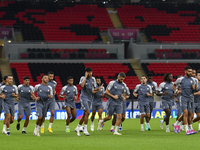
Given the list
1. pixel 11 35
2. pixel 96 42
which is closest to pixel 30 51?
pixel 11 35

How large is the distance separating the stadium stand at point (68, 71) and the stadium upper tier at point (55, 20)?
484cm

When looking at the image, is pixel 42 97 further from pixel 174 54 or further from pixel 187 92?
pixel 174 54

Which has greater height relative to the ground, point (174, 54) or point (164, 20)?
point (164, 20)

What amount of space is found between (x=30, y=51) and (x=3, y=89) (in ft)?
79.7

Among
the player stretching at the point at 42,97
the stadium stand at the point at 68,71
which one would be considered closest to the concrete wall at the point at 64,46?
the stadium stand at the point at 68,71

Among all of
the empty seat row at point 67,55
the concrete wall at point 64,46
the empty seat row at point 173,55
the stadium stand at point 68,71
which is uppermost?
the concrete wall at point 64,46

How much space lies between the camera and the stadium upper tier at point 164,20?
151 feet

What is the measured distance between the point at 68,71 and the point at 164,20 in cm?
1711

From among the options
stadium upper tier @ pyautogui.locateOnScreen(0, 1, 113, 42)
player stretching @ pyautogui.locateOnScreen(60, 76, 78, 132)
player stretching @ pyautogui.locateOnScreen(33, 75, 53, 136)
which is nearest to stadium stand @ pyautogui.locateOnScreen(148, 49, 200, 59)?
stadium upper tier @ pyautogui.locateOnScreen(0, 1, 113, 42)

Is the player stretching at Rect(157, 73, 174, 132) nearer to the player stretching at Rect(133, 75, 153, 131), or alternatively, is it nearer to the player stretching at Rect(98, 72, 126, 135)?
the player stretching at Rect(133, 75, 153, 131)

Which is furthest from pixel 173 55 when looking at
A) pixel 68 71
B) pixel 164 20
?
pixel 68 71

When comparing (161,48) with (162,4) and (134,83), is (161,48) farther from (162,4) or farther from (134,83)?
(162,4)

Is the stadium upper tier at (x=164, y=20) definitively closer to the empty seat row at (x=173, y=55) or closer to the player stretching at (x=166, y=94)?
the empty seat row at (x=173, y=55)

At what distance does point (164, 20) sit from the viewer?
4862 centimetres
